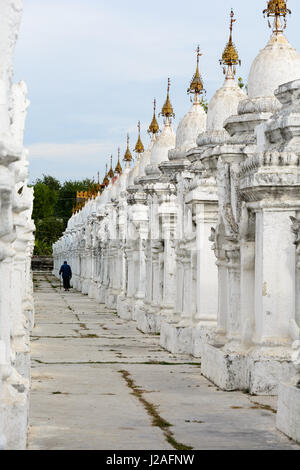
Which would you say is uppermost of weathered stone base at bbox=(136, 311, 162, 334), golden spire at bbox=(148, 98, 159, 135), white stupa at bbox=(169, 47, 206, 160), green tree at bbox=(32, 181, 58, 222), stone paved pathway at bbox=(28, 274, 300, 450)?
green tree at bbox=(32, 181, 58, 222)

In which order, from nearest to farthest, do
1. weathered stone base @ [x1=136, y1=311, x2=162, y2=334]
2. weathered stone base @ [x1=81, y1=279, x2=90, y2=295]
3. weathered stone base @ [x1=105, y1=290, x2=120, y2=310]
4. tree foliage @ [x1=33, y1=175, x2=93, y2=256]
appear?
weathered stone base @ [x1=136, y1=311, x2=162, y2=334] → weathered stone base @ [x1=105, y1=290, x2=120, y2=310] → weathered stone base @ [x1=81, y1=279, x2=90, y2=295] → tree foliage @ [x1=33, y1=175, x2=93, y2=256]

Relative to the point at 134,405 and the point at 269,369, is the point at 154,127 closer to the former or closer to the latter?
the point at 269,369

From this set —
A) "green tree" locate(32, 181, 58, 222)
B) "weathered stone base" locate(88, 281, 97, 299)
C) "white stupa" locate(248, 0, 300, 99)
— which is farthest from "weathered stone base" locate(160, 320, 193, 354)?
"green tree" locate(32, 181, 58, 222)

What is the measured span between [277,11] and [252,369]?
4553mm

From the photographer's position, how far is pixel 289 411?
28.9 feet

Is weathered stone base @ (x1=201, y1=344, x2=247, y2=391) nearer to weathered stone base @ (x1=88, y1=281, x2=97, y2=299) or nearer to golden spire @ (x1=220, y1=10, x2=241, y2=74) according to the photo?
golden spire @ (x1=220, y1=10, x2=241, y2=74)

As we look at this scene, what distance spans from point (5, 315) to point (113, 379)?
18.8ft

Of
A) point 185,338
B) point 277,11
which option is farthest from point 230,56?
point 185,338

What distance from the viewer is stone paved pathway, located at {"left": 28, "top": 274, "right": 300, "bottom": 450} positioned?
878 centimetres

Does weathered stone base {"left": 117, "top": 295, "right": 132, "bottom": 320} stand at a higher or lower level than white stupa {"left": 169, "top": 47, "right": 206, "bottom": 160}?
lower

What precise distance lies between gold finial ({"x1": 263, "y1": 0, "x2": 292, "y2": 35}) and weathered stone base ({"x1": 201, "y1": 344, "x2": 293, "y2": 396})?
412 centimetres

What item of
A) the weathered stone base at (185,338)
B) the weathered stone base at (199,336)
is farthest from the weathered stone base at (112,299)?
the weathered stone base at (199,336)
